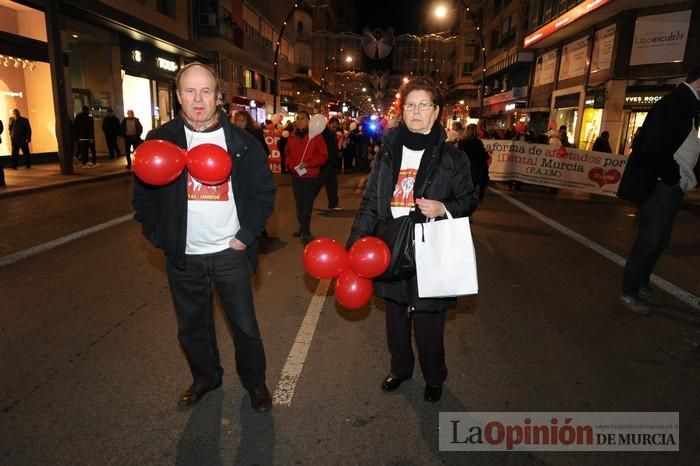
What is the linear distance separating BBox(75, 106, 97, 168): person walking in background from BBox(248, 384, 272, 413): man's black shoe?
52.8 feet

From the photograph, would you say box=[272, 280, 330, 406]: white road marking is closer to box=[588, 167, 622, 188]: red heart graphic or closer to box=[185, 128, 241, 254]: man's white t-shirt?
box=[185, 128, 241, 254]: man's white t-shirt

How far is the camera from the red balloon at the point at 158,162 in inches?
98.0

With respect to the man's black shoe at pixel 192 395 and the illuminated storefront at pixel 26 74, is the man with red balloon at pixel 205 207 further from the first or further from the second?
the illuminated storefront at pixel 26 74

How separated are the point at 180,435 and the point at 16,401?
119cm

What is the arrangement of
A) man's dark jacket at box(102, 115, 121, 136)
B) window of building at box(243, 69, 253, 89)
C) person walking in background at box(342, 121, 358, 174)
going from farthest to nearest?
window of building at box(243, 69, 253, 89), person walking in background at box(342, 121, 358, 174), man's dark jacket at box(102, 115, 121, 136)

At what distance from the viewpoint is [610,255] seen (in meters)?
7.17

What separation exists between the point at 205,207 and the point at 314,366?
1548mm

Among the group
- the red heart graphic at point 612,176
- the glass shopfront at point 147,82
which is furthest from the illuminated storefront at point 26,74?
the red heart graphic at point 612,176

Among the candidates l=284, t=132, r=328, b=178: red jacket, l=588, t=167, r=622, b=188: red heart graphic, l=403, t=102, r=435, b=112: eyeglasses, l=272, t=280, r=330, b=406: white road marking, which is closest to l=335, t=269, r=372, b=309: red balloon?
l=272, t=280, r=330, b=406: white road marking

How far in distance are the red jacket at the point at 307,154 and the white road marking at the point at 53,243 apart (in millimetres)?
3280

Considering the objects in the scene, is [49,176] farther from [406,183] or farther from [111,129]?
[406,183]

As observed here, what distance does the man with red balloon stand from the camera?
8.57 feet

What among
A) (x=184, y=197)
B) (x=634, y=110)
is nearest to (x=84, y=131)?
(x=184, y=197)

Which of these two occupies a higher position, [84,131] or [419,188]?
[419,188]
